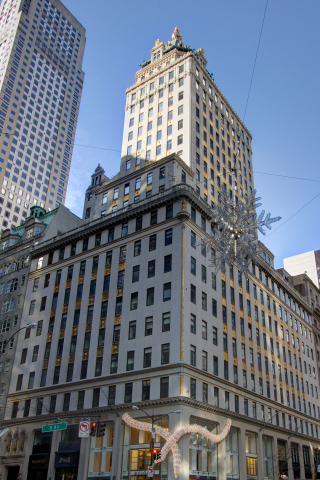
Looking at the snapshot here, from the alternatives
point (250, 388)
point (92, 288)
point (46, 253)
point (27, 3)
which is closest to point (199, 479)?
point (250, 388)

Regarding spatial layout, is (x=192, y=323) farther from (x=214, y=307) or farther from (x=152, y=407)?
(x=152, y=407)

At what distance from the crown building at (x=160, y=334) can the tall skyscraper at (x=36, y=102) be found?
52.1 m

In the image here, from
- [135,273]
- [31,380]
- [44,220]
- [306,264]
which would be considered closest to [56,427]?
[31,380]

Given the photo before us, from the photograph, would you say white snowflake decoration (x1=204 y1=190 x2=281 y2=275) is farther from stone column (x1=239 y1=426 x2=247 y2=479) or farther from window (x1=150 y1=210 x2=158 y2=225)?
stone column (x1=239 y1=426 x2=247 y2=479)

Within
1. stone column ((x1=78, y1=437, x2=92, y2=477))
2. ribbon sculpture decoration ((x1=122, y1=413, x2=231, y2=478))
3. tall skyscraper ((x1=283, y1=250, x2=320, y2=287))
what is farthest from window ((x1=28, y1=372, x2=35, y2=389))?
tall skyscraper ((x1=283, y1=250, x2=320, y2=287))

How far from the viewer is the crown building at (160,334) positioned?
47.4m

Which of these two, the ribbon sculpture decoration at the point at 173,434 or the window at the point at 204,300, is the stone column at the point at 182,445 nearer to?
the ribbon sculpture decoration at the point at 173,434

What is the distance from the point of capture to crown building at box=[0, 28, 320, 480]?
47.4 metres

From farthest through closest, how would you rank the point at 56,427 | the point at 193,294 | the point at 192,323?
the point at 193,294 < the point at 192,323 < the point at 56,427

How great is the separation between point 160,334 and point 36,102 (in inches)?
4241

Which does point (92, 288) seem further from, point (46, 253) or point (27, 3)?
point (27, 3)

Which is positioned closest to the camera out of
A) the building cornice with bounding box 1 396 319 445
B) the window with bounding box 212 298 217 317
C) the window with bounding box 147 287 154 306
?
the building cornice with bounding box 1 396 319 445

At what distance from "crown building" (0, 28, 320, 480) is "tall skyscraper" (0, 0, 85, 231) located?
2050 inches

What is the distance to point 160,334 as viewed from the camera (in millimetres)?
48594
